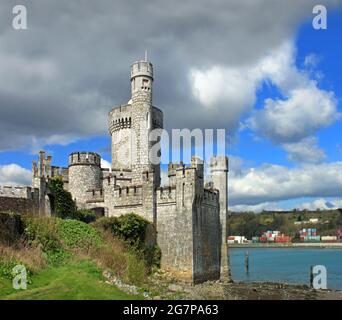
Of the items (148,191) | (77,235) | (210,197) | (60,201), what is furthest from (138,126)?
(77,235)

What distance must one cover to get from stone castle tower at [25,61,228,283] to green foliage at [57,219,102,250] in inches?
253

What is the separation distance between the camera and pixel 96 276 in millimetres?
20906

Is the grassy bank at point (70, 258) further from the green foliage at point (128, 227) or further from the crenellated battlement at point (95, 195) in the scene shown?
the crenellated battlement at point (95, 195)

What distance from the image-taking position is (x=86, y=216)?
36.9 m

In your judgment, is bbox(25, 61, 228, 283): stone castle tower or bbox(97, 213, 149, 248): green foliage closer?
bbox(97, 213, 149, 248): green foliage

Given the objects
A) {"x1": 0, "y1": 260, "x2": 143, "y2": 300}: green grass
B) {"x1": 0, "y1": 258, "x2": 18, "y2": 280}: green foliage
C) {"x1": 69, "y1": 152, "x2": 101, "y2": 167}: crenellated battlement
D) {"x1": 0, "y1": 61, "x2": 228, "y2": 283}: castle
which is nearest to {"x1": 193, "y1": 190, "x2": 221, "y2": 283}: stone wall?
{"x1": 0, "y1": 61, "x2": 228, "y2": 283}: castle

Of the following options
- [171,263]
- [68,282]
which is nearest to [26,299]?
[68,282]

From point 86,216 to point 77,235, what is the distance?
35.2ft

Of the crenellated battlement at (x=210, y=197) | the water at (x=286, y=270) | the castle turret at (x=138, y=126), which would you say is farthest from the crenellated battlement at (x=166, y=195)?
the water at (x=286, y=270)

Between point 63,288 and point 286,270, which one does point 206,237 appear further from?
point 286,270

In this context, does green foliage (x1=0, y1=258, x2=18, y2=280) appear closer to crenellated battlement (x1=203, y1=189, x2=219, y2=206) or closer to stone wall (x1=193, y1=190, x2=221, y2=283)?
stone wall (x1=193, y1=190, x2=221, y2=283)

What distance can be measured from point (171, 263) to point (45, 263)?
1497cm

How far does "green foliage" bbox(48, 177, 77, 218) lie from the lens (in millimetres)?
35031
